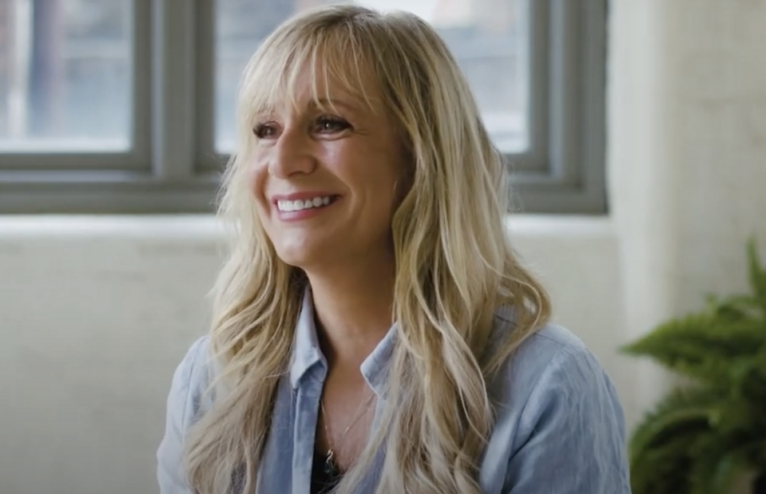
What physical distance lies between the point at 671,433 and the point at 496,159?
1224 mm

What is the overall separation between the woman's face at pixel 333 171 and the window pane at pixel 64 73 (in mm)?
1677

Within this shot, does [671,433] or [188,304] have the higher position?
[188,304]

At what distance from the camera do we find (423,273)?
55.7 inches

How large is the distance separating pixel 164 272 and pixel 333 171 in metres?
1.33

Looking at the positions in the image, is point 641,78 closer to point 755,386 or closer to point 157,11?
point 755,386

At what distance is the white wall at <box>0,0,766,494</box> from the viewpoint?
2.63 metres

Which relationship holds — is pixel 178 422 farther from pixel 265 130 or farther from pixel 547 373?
pixel 547 373

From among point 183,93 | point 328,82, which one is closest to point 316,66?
point 328,82

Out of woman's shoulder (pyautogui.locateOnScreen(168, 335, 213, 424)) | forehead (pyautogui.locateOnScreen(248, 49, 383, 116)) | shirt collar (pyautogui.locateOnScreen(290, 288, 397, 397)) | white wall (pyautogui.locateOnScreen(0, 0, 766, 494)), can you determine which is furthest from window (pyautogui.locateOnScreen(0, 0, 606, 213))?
forehead (pyautogui.locateOnScreen(248, 49, 383, 116))

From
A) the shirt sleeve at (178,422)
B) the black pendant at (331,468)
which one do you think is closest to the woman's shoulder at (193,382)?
the shirt sleeve at (178,422)

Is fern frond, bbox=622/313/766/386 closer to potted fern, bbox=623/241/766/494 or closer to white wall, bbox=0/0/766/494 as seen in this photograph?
potted fern, bbox=623/241/766/494

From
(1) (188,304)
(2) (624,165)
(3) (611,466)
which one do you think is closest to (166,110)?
(1) (188,304)

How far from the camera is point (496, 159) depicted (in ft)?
4.87

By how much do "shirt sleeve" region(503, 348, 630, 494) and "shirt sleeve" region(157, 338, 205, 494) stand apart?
50 cm
